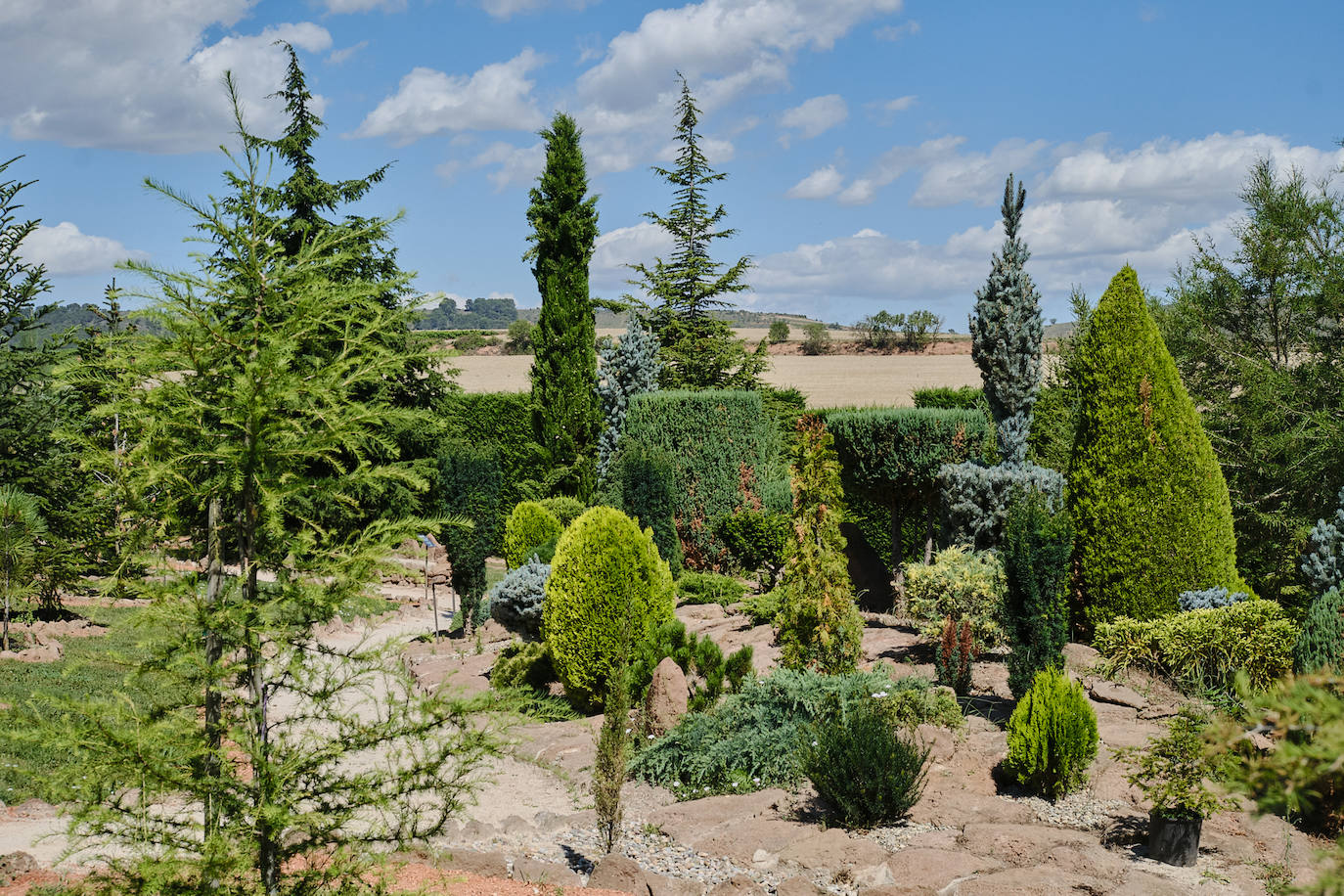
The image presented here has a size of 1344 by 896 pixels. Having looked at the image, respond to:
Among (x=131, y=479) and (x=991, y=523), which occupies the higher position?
(x=131, y=479)

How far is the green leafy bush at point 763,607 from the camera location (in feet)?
34.7

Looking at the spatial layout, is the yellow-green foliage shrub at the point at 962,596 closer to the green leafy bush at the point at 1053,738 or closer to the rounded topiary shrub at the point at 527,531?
the green leafy bush at the point at 1053,738

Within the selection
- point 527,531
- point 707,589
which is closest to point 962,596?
point 707,589

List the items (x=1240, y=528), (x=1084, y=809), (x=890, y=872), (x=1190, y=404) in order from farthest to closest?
(x=1240, y=528)
(x=1190, y=404)
(x=1084, y=809)
(x=890, y=872)

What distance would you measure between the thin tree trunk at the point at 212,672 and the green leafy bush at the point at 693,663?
4.86 m

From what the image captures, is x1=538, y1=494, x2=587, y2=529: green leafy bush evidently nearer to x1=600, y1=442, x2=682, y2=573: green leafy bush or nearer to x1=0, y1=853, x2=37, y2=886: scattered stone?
x1=600, y1=442, x2=682, y2=573: green leafy bush

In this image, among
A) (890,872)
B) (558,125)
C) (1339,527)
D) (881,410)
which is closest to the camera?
(890,872)

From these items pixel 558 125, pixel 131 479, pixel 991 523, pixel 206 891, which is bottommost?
pixel 206 891

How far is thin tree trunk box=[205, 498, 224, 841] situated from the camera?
349 centimetres

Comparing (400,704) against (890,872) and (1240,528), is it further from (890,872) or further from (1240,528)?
(1240,528)

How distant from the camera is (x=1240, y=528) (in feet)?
53.1

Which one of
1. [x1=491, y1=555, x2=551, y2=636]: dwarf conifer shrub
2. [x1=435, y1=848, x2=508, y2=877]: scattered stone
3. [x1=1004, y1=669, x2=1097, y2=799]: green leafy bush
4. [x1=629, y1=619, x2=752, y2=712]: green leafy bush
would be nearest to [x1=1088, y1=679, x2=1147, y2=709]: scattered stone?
[x1=1004, y1=669, x2=1097, y2=799]: green leafy bush

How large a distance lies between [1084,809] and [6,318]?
13658 mm

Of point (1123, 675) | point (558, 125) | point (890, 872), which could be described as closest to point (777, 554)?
point (1123, 675)
